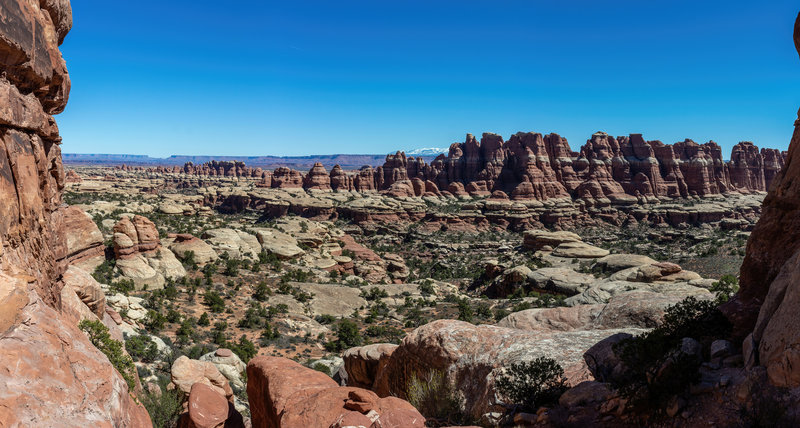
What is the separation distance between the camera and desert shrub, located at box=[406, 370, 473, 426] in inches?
432

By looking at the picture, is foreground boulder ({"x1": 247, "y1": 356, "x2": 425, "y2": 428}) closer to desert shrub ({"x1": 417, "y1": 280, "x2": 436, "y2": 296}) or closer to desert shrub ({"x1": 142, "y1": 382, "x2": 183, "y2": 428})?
desert shrub ({"x1": 142, "y1": 382, "x2": 183, "y2": 428})

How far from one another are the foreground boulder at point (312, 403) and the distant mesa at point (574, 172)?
9420cm

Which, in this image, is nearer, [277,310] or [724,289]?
[724,289]

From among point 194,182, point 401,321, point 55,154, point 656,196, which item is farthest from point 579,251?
point 194,182

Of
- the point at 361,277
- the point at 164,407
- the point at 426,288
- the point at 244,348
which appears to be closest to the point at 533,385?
the point at 164,407

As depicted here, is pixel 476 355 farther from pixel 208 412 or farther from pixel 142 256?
pixel 142 256

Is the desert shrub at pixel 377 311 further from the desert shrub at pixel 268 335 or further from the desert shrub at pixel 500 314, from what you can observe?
the desert shrub at pixel 500 314

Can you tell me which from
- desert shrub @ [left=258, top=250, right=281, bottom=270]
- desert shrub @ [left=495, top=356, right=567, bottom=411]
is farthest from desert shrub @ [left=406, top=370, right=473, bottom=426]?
desert shrub @ [left=258, top=250, right=281, bottom=270]

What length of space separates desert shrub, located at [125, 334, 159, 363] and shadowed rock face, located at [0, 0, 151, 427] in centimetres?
934

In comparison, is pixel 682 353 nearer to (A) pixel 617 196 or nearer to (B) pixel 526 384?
(B) pixel 526 384

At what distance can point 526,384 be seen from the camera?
10.1 meters

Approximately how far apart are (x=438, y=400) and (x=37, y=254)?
34.4ft

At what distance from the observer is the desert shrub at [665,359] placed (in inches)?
290

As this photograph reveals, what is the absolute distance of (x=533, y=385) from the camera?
10.2 m
